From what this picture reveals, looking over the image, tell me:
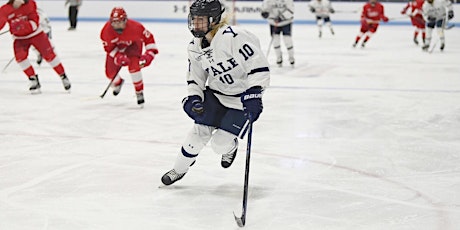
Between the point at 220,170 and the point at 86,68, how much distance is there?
5648 mm

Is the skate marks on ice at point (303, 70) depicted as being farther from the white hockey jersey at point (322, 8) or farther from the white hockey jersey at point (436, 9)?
the white hockey jersey at point (322, 8)

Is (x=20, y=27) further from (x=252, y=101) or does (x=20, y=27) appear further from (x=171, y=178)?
(x=252, y=101)

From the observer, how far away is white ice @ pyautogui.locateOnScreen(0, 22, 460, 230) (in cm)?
302

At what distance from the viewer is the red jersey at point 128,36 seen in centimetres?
584

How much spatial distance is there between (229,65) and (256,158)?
3.64ft

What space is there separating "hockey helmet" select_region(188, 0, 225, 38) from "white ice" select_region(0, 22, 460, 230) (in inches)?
32.2

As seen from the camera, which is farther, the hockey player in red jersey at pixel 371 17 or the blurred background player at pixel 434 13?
the hockey player in red jersey at pixel 371 17

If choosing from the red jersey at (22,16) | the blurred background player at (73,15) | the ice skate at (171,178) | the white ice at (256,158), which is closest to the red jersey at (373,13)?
the white ice at (256,158)

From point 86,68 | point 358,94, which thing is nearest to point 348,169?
point 358,94

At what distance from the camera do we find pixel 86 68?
911 cm

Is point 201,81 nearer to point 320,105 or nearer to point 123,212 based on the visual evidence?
point 123,212

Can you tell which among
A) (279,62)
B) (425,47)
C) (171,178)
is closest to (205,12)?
(171,178)

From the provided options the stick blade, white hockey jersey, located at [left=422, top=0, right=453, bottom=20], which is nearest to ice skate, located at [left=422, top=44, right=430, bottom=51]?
white hockey jersey, located at [left=422, top=0, right=453, bottom=20]

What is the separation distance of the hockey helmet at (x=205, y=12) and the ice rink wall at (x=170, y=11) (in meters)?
16.5
